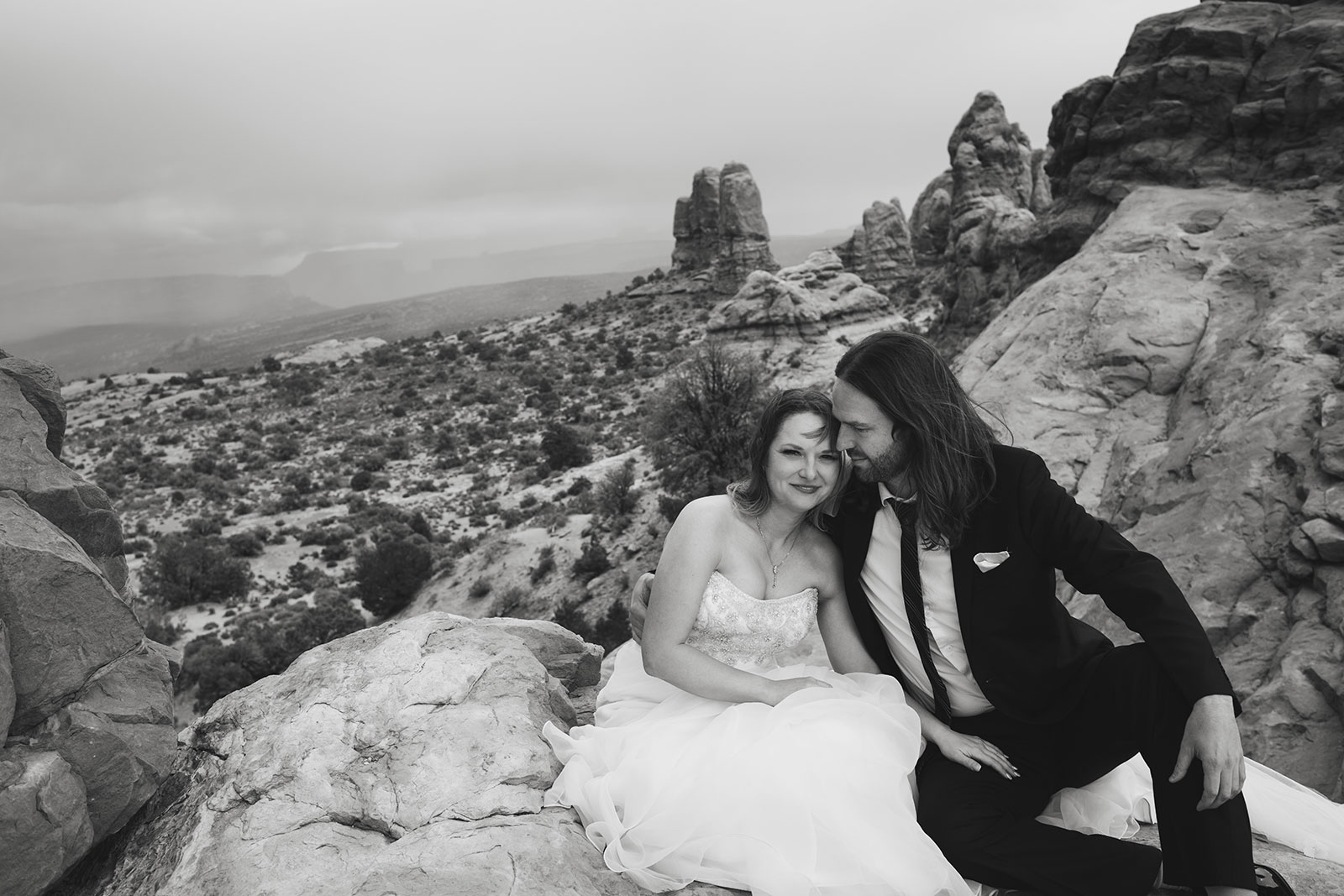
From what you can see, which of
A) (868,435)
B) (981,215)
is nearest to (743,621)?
(868,435)

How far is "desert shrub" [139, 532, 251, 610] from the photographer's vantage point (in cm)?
1858

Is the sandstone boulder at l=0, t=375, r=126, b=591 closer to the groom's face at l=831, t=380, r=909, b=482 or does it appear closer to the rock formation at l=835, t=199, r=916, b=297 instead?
the groom's face at l=831, t=380, r=909, b=482

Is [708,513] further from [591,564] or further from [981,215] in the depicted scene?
[981,215]

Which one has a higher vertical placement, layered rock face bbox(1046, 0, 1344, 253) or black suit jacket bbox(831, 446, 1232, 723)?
layered rock face bbox(1046, 0, 1344, 253)

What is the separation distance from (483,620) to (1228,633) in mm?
5885

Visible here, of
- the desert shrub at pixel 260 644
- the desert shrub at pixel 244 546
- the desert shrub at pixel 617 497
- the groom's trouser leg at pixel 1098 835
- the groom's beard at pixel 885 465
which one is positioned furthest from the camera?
the desert shrub at pixel 244 546

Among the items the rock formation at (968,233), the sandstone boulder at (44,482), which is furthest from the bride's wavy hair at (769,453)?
the rock formation at (968,233)

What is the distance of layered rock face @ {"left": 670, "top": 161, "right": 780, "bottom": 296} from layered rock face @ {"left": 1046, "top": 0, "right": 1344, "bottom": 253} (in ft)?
149

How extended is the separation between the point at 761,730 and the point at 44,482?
3172 mm

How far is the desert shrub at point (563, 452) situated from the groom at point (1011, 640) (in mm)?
26001

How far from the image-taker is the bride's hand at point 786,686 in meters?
3.36

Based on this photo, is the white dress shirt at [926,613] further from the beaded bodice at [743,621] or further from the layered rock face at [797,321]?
the layered rock face at [797,321]

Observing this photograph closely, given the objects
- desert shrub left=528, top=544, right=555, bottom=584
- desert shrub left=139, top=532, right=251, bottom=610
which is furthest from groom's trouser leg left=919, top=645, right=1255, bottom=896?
desert shrub left=139, top=532, right=251, bottom=610

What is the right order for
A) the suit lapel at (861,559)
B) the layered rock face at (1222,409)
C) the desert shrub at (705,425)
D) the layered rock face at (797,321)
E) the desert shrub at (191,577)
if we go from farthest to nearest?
the layered rock face at (797,321)
the desert shrub at (705,425)
the desert shrub at (191,577)
the layered rock face at (1222,409)
the suit lapel at (861,559)
